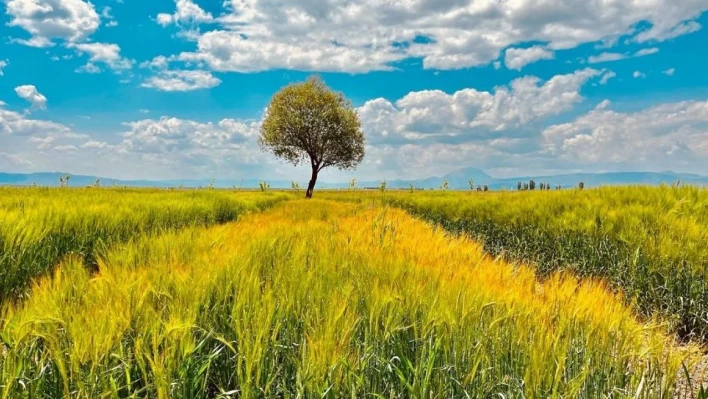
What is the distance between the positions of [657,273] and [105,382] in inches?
248

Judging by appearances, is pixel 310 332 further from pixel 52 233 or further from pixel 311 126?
pixel 311 126

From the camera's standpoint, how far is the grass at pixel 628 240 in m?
5.02

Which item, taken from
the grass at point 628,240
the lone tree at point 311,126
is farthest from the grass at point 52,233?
the lone tree at point 311,126

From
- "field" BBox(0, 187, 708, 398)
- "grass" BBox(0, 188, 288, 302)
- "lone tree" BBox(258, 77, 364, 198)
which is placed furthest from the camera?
"lone tree" BBox(258, 77, 364, 198)

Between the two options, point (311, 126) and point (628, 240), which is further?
point (311, 126)

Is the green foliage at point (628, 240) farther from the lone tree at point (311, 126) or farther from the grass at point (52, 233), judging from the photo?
the lone tree at point (311, 126)

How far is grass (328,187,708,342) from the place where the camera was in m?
5.02

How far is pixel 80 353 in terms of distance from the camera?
5.69 ft

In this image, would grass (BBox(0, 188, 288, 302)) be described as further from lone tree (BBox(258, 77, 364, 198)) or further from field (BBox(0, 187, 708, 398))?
lone tree (BBox(258, 77, 364, 198))

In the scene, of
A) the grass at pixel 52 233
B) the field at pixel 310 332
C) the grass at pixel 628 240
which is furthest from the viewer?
the grass at pixel 628 240

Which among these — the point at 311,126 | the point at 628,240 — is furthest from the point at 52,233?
the point at 311,126

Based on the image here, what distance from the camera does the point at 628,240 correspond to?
647 cm

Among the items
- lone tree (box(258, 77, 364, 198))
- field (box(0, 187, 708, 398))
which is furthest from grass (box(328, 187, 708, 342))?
lone tree (box(258, 77, 364, 198))

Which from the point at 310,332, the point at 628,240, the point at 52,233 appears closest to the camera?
the point at 310,332
